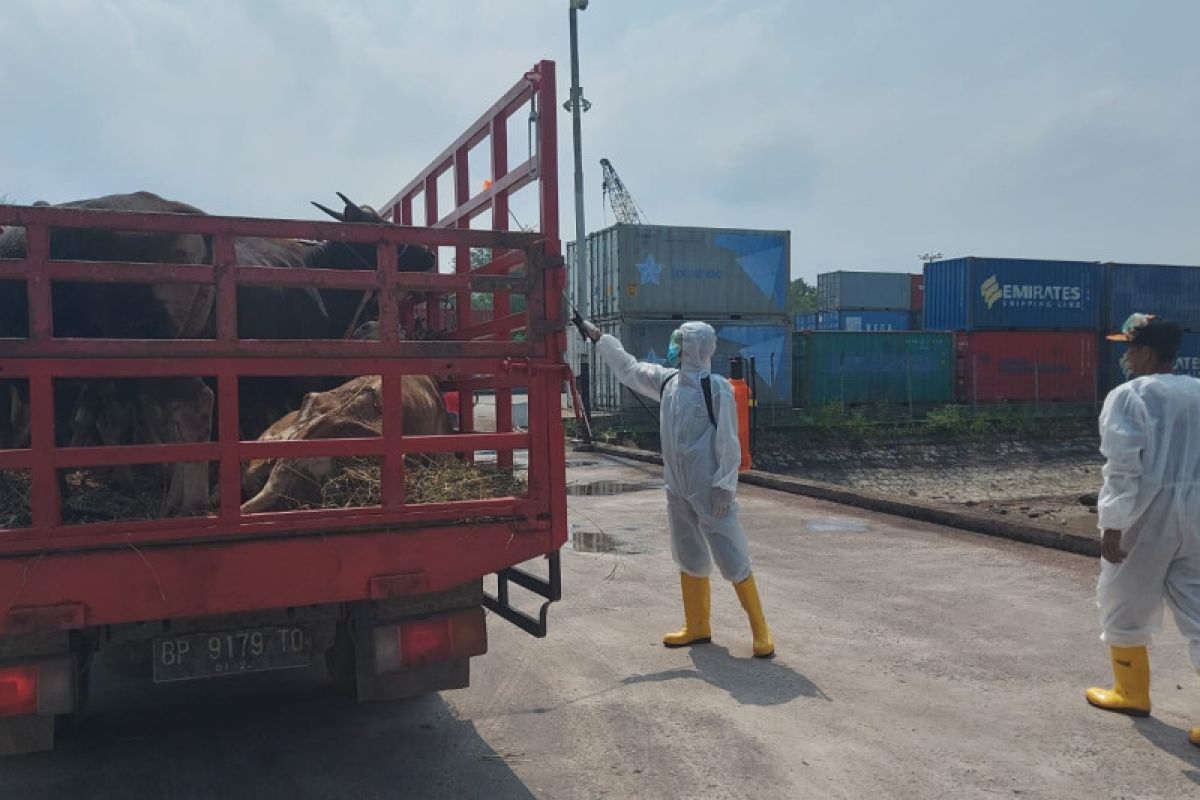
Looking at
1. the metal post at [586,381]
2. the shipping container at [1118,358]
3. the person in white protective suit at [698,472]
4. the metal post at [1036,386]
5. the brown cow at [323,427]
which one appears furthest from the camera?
the shipping container at [1118,358]

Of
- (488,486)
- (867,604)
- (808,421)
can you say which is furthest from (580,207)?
(488,486)

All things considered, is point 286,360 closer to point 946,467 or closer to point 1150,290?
point 946,467

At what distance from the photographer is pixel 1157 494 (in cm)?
423

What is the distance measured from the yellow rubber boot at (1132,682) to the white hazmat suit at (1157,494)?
180 mm

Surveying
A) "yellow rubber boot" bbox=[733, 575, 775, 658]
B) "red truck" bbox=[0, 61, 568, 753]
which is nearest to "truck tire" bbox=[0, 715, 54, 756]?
"red truck" bbox=[0, 61, 568, 753]

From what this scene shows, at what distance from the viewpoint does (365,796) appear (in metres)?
3.68

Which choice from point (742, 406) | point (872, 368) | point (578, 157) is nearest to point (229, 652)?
point (742, 406)

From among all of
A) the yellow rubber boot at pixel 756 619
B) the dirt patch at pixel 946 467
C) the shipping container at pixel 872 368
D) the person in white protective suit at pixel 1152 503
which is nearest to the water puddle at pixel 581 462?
the dirt patch at pixel 946 467

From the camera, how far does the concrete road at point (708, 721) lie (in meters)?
3.80

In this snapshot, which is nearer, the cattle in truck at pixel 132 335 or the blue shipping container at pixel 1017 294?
the cattle in truck at pixel 132 335

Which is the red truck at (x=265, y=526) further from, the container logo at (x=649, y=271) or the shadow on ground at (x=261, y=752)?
the container logo at (x=649, y=271)

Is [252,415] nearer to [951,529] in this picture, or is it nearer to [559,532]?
[559,532]

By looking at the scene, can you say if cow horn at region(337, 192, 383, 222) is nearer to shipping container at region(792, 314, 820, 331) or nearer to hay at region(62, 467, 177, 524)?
hay at region(62, 467, 177, 524)

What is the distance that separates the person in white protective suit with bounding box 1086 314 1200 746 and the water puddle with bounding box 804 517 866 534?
199 inches
